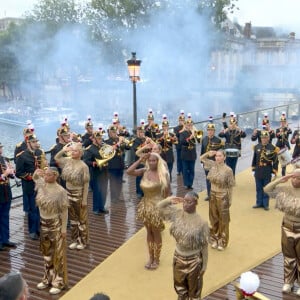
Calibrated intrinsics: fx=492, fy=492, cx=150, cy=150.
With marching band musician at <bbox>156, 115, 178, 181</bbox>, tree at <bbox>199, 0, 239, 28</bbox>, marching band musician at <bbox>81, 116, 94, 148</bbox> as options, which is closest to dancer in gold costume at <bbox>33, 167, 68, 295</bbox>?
marching band musician at <bbox>81, 116, 94, 148</bbox>

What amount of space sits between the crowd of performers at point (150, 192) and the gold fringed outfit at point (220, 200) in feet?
0.06

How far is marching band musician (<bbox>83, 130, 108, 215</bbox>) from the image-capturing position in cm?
1112

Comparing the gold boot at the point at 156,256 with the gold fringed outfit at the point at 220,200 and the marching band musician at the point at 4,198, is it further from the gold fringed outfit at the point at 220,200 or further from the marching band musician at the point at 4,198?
the marching band musician at the point at 4,198

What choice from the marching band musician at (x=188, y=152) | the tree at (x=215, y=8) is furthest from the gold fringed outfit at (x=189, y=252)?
the tree at (x=215, y=8)

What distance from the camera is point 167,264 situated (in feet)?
28.0

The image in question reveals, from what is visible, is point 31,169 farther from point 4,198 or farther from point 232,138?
point 232,138

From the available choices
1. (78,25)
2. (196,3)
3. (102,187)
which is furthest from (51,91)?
(102,187)

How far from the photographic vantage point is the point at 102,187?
1134cm

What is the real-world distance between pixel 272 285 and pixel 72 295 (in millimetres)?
3145

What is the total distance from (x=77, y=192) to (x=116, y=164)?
321cm

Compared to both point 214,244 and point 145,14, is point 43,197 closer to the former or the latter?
point 214,244

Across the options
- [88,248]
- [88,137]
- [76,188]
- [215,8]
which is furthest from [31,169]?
[215,8]

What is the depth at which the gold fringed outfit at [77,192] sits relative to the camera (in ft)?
29.3

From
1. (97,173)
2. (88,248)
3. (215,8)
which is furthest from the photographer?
(215,8)
